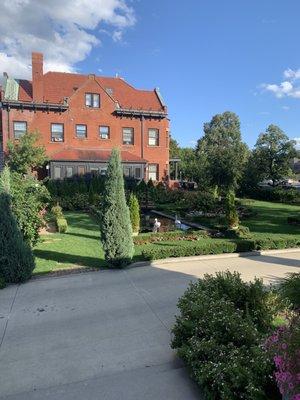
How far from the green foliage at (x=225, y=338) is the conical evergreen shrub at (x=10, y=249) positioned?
505 cm

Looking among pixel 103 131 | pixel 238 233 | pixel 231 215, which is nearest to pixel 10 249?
pixel 238 233

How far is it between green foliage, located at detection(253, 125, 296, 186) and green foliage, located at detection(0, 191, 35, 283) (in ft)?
134

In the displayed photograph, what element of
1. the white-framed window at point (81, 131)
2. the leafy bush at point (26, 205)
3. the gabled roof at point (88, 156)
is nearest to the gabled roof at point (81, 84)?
the white-framed window at point (81, 131)

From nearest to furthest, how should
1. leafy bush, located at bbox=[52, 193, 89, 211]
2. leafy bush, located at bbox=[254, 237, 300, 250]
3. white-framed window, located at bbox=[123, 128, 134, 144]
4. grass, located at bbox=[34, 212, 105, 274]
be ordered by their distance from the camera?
grass, located at bbox=[34, 212, 105, 274] < leafy bush, located at bbox=[254, 237, 300, 250] < leafy bush, located at bbox=[52, 193, 89, 211] < white-framed window, located at bbox=[123, 128, 134, 144]

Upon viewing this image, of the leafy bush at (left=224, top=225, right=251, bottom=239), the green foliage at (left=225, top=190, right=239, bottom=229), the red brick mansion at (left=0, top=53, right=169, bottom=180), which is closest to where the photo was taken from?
the leafy bush at (left=224, top=225, right=251, bottom=239)

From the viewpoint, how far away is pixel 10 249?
29.6 feet

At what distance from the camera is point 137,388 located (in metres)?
4.50

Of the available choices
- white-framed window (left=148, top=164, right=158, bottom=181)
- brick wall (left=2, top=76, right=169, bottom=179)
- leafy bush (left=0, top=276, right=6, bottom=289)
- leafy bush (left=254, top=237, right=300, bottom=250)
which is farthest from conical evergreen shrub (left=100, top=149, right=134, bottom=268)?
white-framed window (left=148, top=164, right=158, bottom=181)

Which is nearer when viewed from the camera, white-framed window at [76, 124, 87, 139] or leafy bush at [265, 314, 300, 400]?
leafy bush at [265, 314, 300, 400]

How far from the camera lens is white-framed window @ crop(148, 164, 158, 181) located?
37.1 metres

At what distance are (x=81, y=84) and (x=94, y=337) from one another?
111ft

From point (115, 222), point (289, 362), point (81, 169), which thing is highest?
point (81, 169)

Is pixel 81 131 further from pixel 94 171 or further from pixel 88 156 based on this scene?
pixel 94 171

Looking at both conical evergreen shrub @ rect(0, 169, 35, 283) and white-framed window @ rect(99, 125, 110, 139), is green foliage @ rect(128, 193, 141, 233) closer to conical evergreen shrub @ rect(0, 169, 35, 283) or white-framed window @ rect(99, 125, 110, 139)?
conical evergreen shrub @ rect(0, 169, 35, 283)
